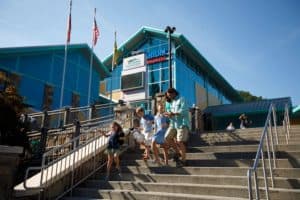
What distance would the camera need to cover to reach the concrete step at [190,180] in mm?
4800

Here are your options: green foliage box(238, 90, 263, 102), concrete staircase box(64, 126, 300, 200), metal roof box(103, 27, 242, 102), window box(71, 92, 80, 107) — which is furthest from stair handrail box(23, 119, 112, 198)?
green foliage box(238, 90, 263, 102)

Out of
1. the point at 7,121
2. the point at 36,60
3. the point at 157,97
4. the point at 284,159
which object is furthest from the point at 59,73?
the point at 284,159

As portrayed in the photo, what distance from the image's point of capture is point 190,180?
561 centimetres

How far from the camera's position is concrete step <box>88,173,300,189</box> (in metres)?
4.80

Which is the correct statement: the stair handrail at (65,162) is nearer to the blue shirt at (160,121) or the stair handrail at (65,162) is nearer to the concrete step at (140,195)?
the concrete step at (140,195)

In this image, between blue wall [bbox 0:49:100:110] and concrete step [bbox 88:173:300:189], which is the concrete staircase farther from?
blue wall [bbox 0:49:100:110]

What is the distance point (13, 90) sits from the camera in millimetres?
9445

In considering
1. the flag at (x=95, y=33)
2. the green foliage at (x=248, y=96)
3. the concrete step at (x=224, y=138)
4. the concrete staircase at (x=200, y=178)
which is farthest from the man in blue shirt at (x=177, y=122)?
the green foliage at (x=248, y=96)

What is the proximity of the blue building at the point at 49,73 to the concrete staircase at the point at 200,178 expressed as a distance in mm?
11548

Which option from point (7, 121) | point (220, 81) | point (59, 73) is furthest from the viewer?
point (220, 81)

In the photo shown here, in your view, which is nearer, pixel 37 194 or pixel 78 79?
pixel 37 194

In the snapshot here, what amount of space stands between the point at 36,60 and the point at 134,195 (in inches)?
673

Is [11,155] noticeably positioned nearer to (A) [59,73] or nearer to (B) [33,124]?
(B) [33,124]

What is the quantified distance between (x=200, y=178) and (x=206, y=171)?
0.31 meters
